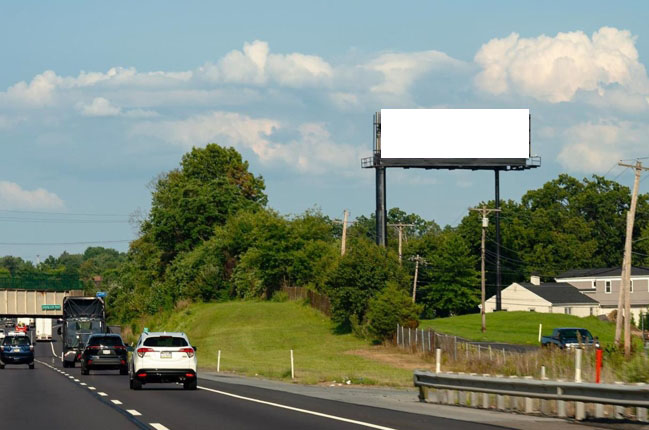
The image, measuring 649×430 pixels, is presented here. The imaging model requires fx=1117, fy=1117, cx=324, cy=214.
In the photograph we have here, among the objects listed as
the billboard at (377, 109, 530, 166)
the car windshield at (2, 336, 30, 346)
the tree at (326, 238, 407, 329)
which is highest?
the billboard at (377, 109, 530, 166)

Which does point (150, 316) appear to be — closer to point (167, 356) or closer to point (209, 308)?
point (209, 308)

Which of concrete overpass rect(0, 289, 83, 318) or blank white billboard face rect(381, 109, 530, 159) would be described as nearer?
blank white billboard face rect(381, 109, 530, 159)

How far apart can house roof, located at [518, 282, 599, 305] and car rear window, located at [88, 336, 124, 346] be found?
255 ft

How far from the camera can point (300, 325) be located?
279ft

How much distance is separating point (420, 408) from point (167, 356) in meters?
9.75

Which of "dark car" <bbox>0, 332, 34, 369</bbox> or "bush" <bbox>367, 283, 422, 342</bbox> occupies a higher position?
"bush" <bbox>367, 283, 422, 342</bbox>

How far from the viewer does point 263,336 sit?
263ft

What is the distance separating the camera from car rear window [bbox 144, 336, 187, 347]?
29653 mm

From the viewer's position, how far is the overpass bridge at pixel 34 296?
11206cm

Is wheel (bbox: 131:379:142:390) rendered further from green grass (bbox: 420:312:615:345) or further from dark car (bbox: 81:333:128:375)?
green grass (bbox: 420:312:615:345)

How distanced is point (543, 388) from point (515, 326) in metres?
74.3

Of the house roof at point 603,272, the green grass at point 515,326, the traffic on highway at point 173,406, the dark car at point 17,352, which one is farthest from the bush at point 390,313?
the house roof at point 603,272

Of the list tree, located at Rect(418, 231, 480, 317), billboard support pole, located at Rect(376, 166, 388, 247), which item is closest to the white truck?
tree, located at Rect(418, 231, 480, 317)

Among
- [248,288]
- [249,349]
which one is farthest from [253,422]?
[248,288]
